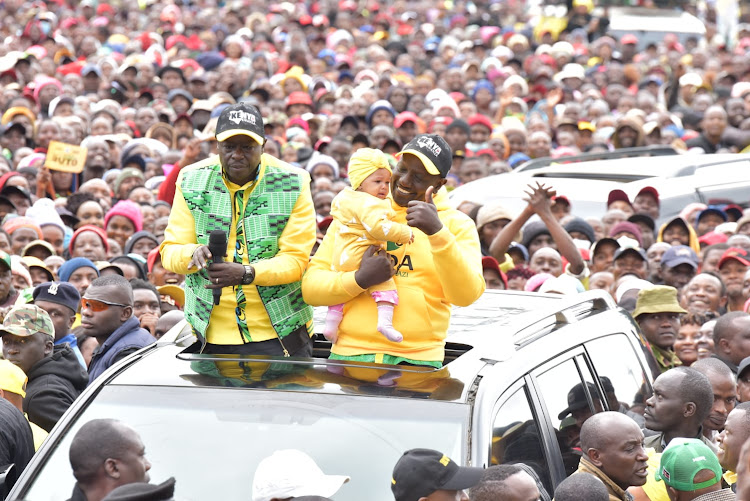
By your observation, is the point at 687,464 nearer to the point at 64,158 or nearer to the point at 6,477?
the point at 6,477

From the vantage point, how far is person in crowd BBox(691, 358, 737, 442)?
6.39m

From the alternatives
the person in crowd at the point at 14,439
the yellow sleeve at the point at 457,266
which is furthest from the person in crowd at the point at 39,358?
the yellow sleeve at the point at 457,266

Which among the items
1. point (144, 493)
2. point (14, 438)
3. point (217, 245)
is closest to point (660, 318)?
point (217, 245)

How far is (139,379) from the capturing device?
4.69m

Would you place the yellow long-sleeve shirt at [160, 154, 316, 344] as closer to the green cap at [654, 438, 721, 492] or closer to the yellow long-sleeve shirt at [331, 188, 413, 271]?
the yellow long-sleeve shirt at [331, 188, 413, 271]

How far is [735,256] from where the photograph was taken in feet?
33.1

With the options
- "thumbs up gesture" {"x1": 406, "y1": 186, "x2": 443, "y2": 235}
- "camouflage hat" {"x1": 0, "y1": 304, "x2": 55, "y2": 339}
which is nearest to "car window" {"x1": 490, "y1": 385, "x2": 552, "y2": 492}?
"thumbs up gesture" {"x1": 406, "y1": 186, "x2": 443, "y2": 235}

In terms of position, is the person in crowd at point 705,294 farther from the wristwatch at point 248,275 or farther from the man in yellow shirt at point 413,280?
the wristwatch at point 248,275

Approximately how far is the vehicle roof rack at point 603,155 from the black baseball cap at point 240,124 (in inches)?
377

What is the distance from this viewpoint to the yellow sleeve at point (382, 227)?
16.5 feet

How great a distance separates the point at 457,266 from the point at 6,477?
6.45 ft

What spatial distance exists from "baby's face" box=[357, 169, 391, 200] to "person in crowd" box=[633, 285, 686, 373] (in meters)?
3.22

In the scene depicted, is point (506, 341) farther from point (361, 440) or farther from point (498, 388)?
point (361, 440)

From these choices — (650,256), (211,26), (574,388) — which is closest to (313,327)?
(574,388)
